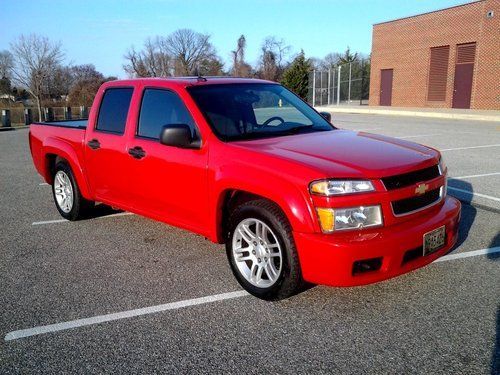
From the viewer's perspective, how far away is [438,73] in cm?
3253

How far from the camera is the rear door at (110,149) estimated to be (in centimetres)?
507

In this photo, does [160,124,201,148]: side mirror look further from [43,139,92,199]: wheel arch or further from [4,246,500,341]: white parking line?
[43,139,92,199]: wheel arch

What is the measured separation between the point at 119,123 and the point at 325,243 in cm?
301

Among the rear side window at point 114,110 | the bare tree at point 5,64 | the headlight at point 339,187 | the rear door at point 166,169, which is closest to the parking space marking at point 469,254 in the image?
the headlight at point 339,187

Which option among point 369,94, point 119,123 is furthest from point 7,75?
point 119,123

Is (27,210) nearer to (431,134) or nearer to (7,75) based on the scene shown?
(431,134)

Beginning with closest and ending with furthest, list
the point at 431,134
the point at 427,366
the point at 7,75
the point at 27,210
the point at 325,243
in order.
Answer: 1. the point at 427,366
2. the point at 325,243
3. the point at 27,210
4. the point at 431,134
5. the point at 7,75

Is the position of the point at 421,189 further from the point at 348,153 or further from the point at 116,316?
the point at 116,316

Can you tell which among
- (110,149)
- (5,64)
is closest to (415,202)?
(110,149)

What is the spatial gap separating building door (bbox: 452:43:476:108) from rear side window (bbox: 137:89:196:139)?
2997 centimetres

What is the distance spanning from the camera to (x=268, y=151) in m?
3.72

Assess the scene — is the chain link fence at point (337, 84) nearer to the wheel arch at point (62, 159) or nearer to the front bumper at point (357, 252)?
the wheel arch at point (62, 159)

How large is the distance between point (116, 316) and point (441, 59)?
3342 cm

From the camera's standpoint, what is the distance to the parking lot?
2912mm
